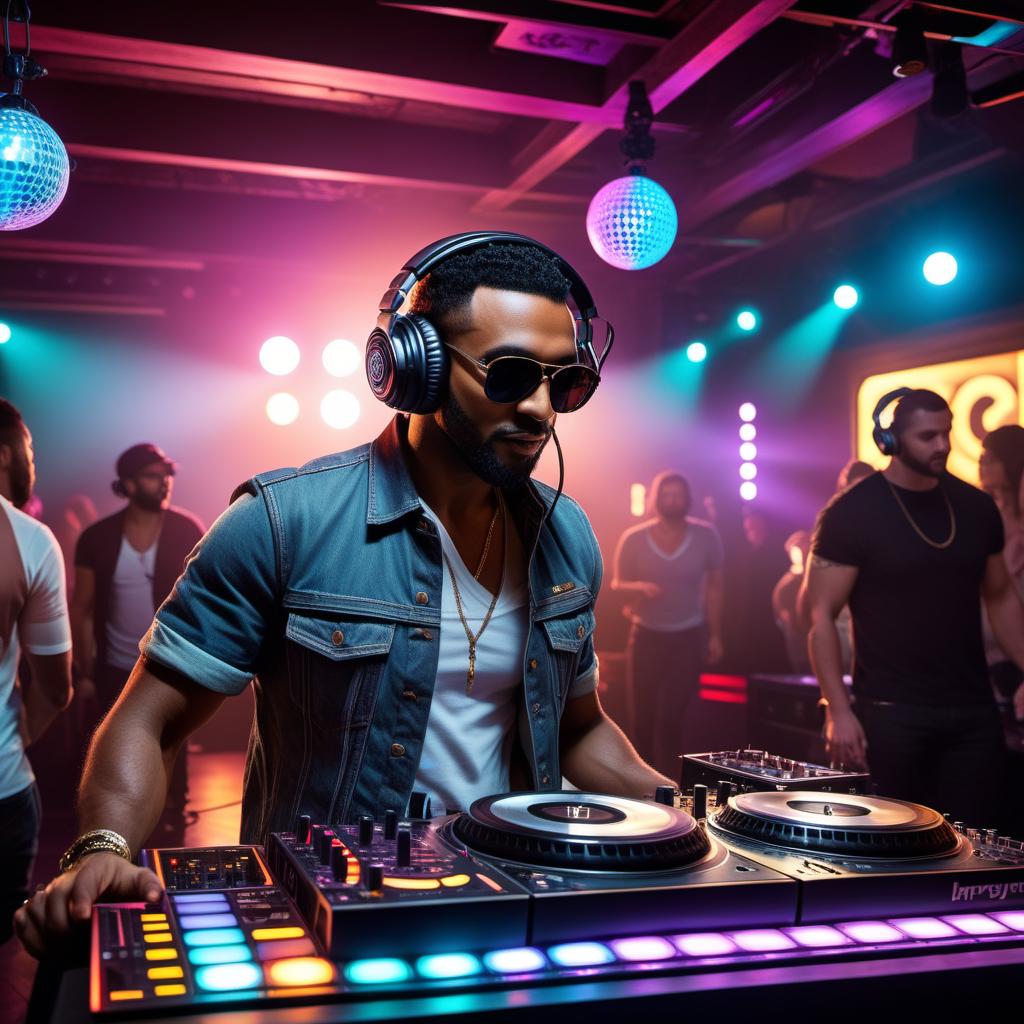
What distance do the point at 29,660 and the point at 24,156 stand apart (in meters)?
1.40

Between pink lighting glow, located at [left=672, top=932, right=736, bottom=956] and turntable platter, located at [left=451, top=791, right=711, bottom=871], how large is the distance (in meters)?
0.07

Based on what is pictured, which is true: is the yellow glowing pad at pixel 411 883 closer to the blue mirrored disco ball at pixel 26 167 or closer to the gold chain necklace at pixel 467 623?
the gold chain necklace at pixel 467 623

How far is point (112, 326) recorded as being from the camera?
32.2ft

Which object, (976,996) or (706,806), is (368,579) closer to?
(706,806)

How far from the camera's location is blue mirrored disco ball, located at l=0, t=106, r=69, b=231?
2939 mm

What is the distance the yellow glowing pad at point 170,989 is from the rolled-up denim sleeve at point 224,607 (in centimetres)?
62

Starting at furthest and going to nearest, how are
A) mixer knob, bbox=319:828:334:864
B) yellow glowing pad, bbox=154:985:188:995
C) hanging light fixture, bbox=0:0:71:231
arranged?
hanging light fixture, bbox=0:0:71:231
mixer knob, bbox=319:828:334:864
yellow glowing pad, bbox=154:985:188:995

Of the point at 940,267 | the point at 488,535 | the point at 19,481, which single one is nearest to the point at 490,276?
the point at 488,535

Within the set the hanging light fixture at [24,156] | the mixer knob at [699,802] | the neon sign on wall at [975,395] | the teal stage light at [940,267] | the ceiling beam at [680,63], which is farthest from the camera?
the teal stage light at [940,267]

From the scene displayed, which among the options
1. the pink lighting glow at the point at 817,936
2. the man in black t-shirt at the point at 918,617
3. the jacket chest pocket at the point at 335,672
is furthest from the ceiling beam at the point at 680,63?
the pink lighting glow at the point at 817,936

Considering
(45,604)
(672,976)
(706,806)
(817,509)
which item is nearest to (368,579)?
(706,806)

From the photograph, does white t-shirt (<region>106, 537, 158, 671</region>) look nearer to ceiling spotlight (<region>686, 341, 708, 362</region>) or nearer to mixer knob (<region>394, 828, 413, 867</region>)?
mixer knob (<region>394, 828, 413, 867</region>)

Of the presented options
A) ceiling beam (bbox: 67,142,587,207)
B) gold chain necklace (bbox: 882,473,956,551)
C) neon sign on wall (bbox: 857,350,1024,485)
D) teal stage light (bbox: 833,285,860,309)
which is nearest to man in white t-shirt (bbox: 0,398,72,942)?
gold chain necklace (bbox: 882,473,956,551)

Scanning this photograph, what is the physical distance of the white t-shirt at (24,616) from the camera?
259 cm
